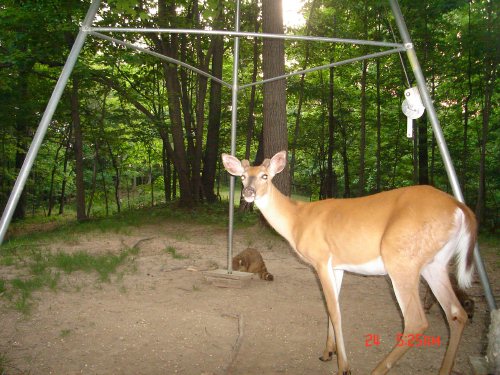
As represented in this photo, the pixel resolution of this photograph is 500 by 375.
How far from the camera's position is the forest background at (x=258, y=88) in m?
11.8

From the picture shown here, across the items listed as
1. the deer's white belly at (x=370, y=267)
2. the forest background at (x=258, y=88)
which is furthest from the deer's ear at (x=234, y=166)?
the forest background at (x=258, y=88)

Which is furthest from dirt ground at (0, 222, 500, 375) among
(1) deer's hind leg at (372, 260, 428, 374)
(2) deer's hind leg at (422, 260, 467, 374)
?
(1) deer's hind leg at (372, 260, 428, 374)

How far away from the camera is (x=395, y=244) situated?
117 inches

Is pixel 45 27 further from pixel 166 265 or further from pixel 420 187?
pixel 420 187

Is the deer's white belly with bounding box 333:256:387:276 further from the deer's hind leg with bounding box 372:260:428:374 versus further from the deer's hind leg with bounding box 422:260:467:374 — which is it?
the deer's hind leg with bounding box 422:260:467:374

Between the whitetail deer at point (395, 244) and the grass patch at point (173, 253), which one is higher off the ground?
the whitetail deer at point (395, 244)

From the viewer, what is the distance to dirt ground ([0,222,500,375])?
3.46 m

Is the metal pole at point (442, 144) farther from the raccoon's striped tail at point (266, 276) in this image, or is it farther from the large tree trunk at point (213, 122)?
the large tree trunk at point (213, 122)

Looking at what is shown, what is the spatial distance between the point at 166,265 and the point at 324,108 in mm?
15694

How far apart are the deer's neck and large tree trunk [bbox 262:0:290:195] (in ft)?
15.5

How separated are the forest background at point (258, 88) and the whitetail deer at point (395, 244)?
406 cm

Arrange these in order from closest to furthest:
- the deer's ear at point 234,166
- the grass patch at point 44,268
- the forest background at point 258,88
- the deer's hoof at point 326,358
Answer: the deer's hoof at point 326,358 → the deer's ear at point 234,166 → the grass patch at point 44,268 → the forest background at point 258,88

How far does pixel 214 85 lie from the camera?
635 inches

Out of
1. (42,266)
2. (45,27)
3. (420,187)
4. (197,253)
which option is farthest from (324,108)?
(420,187)
